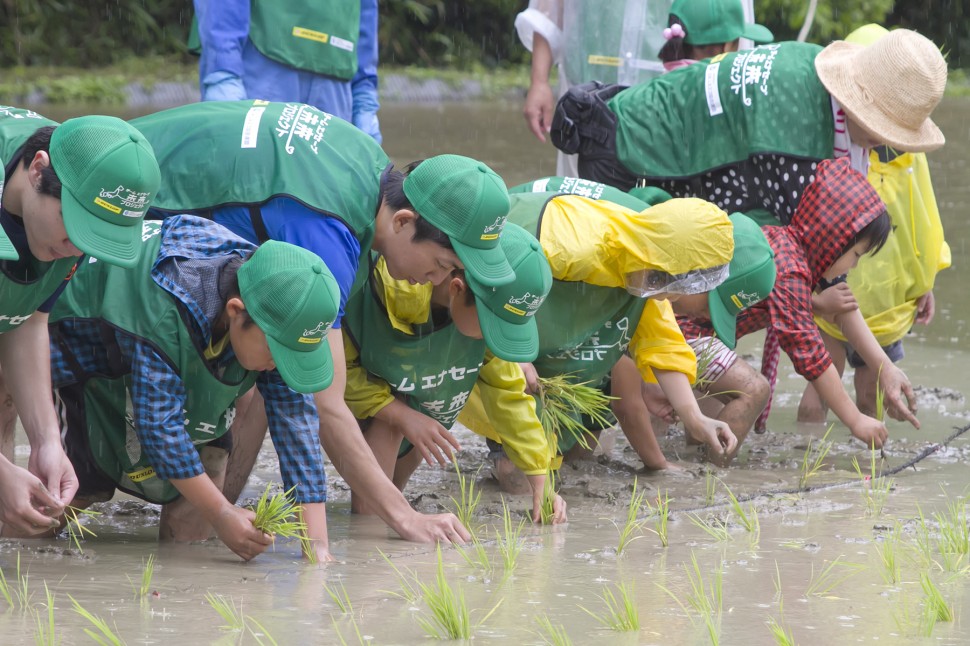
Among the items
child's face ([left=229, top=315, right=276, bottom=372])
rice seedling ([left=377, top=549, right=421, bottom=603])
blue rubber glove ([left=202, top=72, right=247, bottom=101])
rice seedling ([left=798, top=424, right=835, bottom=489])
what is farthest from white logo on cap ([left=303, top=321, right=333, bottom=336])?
blue rubber glove ([left=202, top=72, right=247, bottom=101])

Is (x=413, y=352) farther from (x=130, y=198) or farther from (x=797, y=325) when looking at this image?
(x=797, y=325)

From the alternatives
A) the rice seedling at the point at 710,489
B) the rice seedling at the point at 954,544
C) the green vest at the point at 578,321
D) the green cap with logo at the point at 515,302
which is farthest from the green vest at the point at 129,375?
the rice seedling at the point at 954,544

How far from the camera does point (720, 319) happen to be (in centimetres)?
422

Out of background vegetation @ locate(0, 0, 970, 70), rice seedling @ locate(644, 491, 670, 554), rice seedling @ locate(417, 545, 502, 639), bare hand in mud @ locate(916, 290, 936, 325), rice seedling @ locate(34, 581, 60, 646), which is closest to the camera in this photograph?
rice seedling @ locate(34, 581, 60, 646)

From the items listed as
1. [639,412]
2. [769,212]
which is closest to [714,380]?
[639,412]

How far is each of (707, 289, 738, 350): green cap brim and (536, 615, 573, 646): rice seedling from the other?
165 centimetres

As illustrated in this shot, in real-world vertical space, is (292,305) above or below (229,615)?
above

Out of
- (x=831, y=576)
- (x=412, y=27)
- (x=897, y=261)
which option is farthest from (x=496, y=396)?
(x=412, y=27)

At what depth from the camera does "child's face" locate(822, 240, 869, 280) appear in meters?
4.58

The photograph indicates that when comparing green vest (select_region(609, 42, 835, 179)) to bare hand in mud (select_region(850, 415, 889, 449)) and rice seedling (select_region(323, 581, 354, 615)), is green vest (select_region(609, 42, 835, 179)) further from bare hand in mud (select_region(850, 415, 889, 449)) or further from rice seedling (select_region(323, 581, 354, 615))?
rice seedling (select_region(323, 581, 354, 615))

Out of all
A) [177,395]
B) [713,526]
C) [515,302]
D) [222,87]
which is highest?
[222,87]

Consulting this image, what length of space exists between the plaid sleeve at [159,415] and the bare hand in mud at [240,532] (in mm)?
117

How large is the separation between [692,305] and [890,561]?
4.62 feet

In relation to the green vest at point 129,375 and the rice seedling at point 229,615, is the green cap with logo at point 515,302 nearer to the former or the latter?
the green vest at point 129,375
